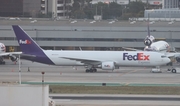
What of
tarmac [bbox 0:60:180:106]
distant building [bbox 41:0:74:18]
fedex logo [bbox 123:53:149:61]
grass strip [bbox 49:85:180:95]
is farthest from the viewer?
distant building [bbox 41:0:74:18]

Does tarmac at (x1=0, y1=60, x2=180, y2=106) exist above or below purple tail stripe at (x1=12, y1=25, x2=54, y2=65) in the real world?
below

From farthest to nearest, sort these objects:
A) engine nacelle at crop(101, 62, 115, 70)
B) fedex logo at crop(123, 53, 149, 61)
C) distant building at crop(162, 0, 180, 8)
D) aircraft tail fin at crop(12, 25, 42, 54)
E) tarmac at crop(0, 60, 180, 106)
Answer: distant building at crop(162, 0, 180, 8)
aircraft tail fin at crop(12, 25, 42, 54)
fedex logo at crop(123, 53, 149, 61)
engine nacelle at crop(101, 62, 115, 70)
tarmac at crop(0, 60, 180, 106)

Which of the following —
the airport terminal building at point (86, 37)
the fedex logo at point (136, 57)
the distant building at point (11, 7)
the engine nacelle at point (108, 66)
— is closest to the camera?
the engine nacelle at point (108, 66)

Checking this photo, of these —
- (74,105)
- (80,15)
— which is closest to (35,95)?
(74,105)

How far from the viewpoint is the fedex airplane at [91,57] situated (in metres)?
74.2

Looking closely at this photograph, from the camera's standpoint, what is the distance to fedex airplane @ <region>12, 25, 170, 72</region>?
244ft

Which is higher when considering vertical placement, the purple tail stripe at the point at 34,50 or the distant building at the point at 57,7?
the distant building at the point at 57,7

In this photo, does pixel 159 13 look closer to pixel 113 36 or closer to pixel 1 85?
pixel 113 36

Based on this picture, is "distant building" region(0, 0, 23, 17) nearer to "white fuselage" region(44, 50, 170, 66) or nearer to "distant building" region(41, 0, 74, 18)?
"distant building" region(41, 0, 74, 18)

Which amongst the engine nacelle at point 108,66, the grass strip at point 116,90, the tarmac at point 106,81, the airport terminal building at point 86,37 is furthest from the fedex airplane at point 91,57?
the airport terminal building at point 86,37

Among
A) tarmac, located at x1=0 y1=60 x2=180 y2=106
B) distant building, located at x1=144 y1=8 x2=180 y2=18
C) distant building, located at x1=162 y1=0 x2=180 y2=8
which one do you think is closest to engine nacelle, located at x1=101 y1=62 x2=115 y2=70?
tarmac, located at x1=0 y1=60 x2=180 y2=106

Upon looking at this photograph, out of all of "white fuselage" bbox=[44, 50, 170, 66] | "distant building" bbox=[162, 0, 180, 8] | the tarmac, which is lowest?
the tarmac

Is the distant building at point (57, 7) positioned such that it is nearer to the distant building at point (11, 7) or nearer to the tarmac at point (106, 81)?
the distant building at point (11, 7)

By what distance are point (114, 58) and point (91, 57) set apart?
2.95 m
